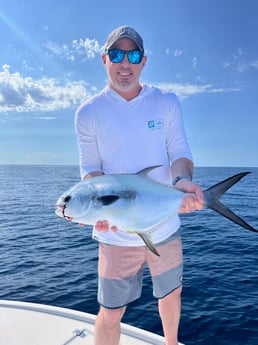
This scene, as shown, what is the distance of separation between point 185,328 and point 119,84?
207 inches

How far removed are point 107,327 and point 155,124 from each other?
6.42 feet

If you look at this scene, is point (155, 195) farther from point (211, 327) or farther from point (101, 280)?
point (211, 327)

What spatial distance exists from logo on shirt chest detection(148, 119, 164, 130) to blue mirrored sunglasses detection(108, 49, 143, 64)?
558 mm

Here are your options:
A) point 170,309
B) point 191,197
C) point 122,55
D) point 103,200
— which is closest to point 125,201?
point 103,200

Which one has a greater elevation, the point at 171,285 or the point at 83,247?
the point at 171,285

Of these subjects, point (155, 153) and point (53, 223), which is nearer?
point (155, 153)

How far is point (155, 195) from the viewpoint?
2.79 meters

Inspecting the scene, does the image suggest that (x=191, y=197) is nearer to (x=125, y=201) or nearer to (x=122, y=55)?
(x=125, y=201)

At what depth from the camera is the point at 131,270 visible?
315 cm

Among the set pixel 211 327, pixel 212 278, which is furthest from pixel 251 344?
pixel 212 278

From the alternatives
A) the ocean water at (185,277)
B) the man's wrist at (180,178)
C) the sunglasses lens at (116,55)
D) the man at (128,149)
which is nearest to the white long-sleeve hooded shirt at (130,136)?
the man at (128,149)

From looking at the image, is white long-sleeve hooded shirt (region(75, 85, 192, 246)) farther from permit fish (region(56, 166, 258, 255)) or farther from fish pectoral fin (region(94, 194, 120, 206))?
fish pectoral fin (region(94, 194, 120, 206))

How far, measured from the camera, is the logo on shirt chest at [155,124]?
308 centimetres

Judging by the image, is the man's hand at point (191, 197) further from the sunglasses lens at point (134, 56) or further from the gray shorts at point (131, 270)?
the sunglasses lens at point (134, 56)
